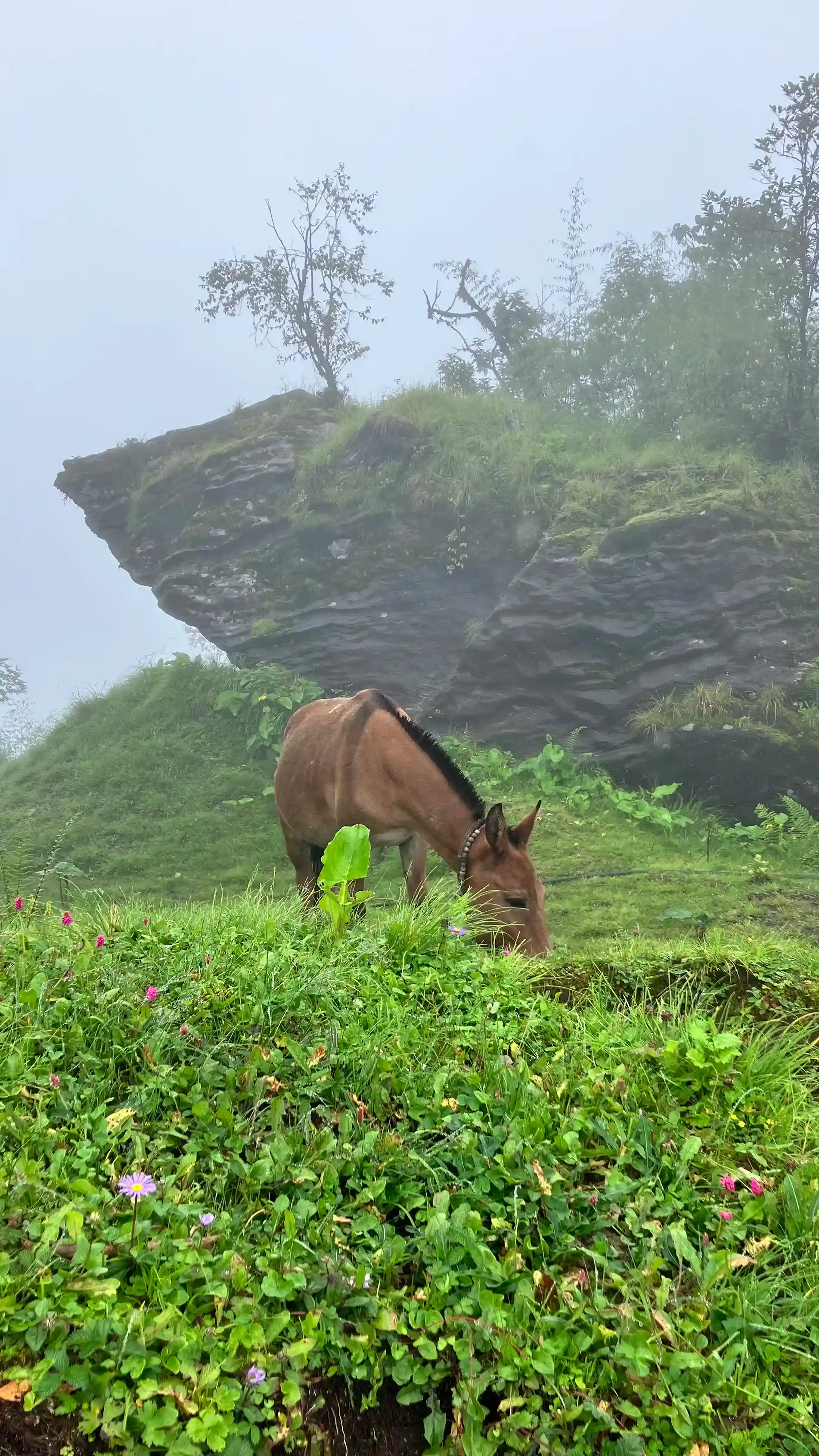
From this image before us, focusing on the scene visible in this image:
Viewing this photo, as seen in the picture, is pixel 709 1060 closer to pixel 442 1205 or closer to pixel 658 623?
pixel 442 1205

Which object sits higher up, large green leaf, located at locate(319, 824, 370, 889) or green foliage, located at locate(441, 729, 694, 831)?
large green leaf, located at locate(319, 824, 370, 889)

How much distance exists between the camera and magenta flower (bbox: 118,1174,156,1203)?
1697 mm

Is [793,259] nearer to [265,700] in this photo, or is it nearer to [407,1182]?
[265,700]

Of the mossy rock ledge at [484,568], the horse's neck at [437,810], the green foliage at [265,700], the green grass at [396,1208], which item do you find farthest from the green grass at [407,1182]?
the green foliage at [265,700]

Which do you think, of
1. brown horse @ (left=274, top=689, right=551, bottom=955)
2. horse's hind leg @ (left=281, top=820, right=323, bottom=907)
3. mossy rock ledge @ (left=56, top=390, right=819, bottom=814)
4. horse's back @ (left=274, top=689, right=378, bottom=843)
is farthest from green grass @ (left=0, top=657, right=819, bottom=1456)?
mossy rock ledge @ (left=56, top=390, right=819, bottom=814)

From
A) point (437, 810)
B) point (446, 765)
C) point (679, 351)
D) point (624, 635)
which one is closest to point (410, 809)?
point (437, 810)

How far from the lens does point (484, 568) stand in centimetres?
1308

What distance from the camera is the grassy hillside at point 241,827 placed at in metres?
6.05

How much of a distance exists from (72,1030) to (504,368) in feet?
54.4

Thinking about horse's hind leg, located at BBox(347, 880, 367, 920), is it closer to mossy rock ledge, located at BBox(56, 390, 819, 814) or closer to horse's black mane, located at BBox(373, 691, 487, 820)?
horse's black mane, located at BBox(373, 691, 487, 820)

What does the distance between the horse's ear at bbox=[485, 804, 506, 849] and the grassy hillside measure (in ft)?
3.50

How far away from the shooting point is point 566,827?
26.8 feet

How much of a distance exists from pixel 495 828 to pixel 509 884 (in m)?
0.33

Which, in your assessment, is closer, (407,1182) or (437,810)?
(407,1182)
